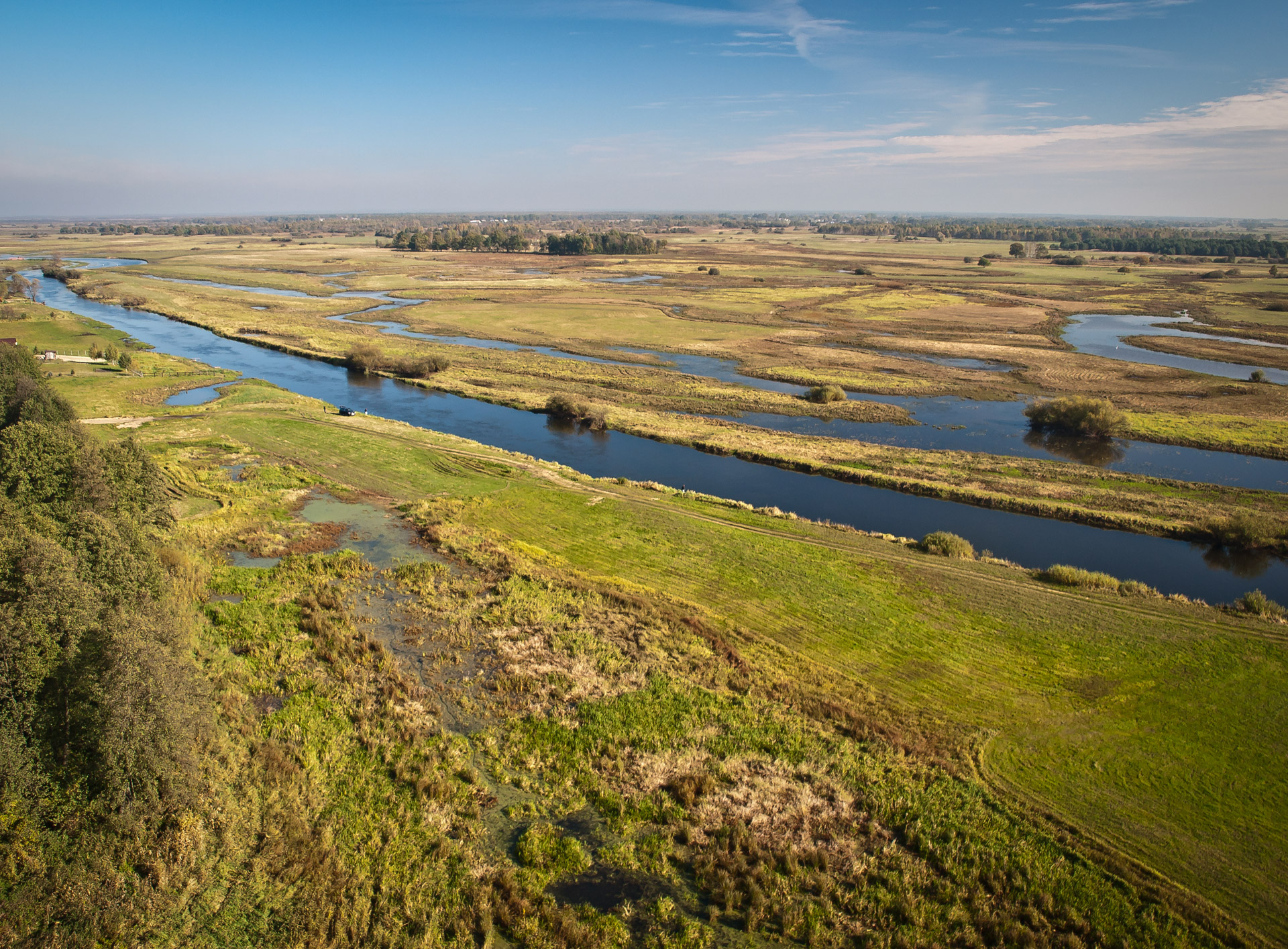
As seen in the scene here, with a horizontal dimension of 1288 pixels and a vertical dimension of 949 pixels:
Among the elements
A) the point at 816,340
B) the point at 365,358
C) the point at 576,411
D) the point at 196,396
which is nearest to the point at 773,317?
the point at 816,340

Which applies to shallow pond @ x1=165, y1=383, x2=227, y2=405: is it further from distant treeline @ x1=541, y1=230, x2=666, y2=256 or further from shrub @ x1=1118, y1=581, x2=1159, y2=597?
distant treeline @ x1=541, y1=230, x2=666, y2=256

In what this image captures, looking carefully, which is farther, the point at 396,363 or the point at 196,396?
the point at 396,363

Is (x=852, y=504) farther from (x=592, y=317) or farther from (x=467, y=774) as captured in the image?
(x=592, y=317)

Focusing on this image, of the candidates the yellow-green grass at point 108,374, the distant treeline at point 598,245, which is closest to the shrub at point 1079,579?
the yellow-green grass at point 108,374

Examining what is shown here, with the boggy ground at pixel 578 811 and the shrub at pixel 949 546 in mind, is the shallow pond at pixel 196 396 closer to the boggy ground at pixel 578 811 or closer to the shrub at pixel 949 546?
the boggy ground at pixel 578 811

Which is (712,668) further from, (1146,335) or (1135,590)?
(1146,335)

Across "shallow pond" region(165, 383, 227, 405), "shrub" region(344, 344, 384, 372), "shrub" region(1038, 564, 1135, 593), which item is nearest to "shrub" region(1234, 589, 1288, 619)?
"shrub" region(1038, 564, 1135, 593)
